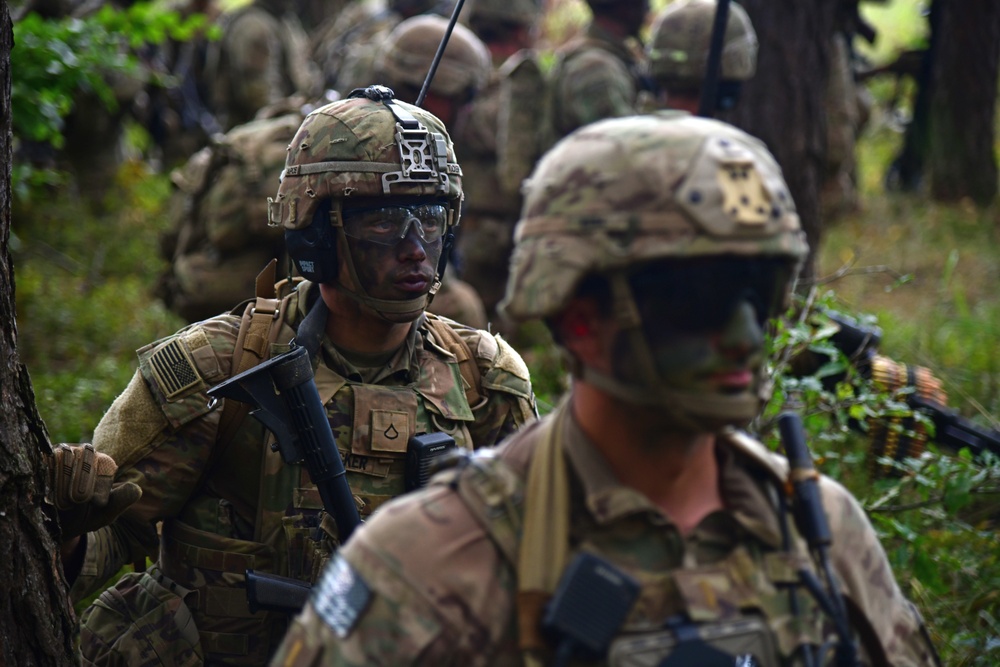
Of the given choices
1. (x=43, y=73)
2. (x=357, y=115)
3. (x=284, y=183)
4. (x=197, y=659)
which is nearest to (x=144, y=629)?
(x=197, y=659)

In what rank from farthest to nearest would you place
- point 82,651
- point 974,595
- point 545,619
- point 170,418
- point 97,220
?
point 97,220 < point 974,595 < point 82,651 < point 170,418 < point 545,619

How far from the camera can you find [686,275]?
79.4 inches

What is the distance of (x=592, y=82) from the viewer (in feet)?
27.4

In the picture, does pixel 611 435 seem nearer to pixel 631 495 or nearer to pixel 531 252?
pixel 631 495

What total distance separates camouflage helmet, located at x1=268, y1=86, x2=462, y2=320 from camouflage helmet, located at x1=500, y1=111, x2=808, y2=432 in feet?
5.07

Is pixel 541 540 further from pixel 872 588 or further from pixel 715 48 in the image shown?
pixel 715 48

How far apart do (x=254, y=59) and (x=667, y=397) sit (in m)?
11.2

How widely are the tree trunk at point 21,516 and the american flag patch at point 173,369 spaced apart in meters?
0.41

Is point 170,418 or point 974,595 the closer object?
point 170,418

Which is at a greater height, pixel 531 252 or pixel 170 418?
pixel 531 252

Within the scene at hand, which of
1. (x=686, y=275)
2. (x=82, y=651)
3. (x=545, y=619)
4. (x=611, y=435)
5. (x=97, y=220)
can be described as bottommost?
(x=97, y=220)

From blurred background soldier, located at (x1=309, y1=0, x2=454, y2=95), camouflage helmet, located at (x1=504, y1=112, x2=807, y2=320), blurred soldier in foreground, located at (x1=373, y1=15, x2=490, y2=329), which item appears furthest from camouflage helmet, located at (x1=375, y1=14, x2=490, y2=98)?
camouflage helmet, located at (x1=504, y1=112, x2=807, y2=320)

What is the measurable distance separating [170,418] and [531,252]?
1606 millimetres

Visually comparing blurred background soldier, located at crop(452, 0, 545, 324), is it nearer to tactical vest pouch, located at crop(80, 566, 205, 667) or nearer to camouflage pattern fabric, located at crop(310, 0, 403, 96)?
camouflage pattern fabric, located at crop(310, 0, 403, 96)
